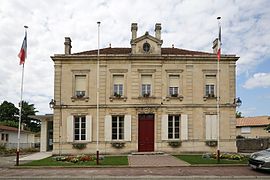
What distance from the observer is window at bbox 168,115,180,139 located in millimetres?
25272

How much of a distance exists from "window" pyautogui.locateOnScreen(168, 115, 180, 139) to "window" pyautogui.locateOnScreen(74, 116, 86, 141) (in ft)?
21.5

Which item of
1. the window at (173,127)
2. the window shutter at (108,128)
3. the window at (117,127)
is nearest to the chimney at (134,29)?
the window at (117,127)

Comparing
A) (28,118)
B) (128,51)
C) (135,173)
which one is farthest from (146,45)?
(28,118)

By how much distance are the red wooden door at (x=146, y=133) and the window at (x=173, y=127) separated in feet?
Result: 4.40

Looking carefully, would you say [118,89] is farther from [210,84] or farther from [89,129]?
[210,84]

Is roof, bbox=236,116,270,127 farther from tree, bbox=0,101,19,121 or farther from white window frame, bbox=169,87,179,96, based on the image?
tree, bbox=0,101,19,121

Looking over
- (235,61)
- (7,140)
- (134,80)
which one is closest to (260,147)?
(235,61)

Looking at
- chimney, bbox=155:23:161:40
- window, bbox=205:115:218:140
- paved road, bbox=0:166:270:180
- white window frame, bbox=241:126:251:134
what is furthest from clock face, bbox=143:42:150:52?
white window frame, bbox=241:126:251:134

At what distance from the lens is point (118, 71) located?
25406 millimetres

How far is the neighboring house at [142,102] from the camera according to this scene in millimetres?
24984

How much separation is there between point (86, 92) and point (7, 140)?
60.4ft

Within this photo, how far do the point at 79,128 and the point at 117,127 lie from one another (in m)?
2.91

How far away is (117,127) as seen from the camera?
25.2 m

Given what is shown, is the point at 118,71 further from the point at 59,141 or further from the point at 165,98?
the point at 59,141
